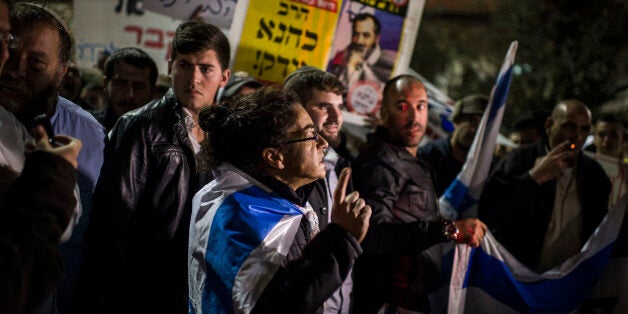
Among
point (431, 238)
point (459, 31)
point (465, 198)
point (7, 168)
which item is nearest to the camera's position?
point (7, 168)

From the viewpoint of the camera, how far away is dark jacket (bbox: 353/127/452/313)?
3426 millimetres

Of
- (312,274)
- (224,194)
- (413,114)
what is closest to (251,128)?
(224,194)

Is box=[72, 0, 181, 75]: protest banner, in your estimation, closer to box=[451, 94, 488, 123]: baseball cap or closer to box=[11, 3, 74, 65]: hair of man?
box=[11, 3, 74, 65]: hair of man

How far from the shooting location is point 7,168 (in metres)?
1.89

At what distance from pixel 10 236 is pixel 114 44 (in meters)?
3.40

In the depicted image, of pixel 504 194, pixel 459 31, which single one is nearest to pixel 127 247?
pixel 504 194

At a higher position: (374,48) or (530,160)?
(374,48)

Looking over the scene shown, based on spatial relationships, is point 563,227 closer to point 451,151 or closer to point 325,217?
point 451,151

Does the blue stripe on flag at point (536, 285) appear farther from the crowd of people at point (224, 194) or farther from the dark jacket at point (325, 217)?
the dark jacket at point (325, 217)

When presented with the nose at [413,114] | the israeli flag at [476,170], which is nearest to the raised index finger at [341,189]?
the nose at [413,114]

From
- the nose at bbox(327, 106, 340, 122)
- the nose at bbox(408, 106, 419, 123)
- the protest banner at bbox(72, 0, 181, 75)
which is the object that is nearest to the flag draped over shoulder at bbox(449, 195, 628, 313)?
the nose at bbox(408, 106, 419, 123)

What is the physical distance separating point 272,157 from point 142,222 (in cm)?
89

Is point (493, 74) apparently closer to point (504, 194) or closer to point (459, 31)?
point (459, 31)

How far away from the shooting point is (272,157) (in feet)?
7.86
